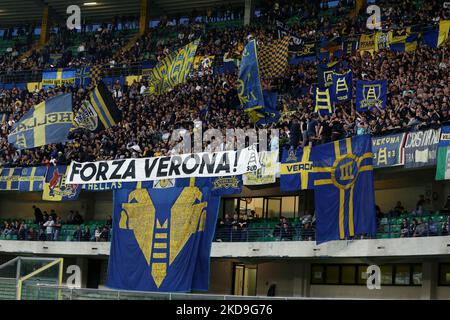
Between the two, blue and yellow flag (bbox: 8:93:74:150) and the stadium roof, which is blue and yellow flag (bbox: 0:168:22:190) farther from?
the stadium roof

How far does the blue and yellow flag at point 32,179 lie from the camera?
34.4 meters

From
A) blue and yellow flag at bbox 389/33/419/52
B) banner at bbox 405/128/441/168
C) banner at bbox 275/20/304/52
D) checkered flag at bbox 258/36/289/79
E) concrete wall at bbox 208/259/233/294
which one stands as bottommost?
concrete wall at bbox 208/259/233/294

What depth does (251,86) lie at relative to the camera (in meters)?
28.8

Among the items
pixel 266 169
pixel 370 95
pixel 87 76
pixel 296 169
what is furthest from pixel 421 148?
pixel 87 76

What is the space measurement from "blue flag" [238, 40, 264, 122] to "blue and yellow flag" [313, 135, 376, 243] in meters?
5.79

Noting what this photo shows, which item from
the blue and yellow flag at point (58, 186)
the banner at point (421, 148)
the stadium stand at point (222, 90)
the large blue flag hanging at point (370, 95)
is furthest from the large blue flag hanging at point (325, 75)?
the blue and yellow flag at point (58, 186)

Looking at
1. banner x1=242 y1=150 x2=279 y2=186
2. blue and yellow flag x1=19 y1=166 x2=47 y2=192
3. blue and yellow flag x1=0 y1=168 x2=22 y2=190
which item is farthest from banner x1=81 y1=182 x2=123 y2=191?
→ banner x1=242 y1=150 x2=279 y2=186

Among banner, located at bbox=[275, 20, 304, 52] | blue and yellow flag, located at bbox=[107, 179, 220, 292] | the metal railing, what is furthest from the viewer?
banner, located at bbox=[275, 20, 304, 52]

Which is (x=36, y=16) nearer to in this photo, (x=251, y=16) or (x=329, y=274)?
(x=251, y=16)

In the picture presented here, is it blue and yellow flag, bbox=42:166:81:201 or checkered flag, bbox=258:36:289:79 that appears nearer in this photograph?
checkered flag, bbox=258:36:289:79

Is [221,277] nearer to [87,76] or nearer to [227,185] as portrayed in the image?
[227,185]

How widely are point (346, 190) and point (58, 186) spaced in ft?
50.1

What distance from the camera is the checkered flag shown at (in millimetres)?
30938

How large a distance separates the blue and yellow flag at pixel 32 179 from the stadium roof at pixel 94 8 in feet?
44.8
